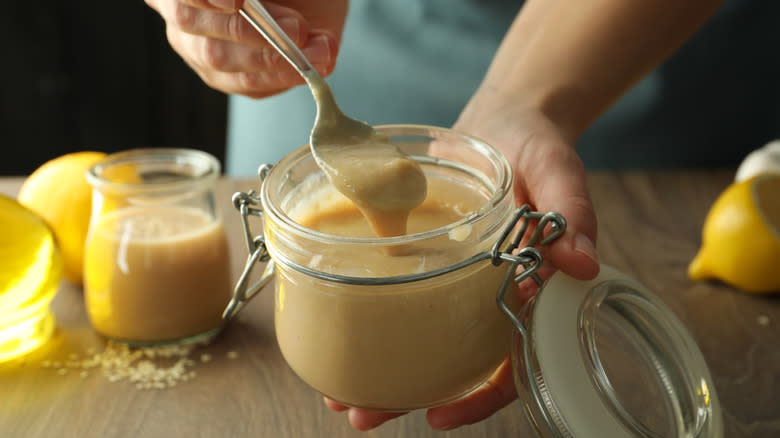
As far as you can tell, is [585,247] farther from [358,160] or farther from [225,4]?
[225,4]

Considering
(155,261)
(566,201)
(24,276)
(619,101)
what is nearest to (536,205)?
(566,201)

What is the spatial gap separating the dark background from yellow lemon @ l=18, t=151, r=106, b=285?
51.0 inches

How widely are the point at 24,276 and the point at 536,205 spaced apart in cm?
56

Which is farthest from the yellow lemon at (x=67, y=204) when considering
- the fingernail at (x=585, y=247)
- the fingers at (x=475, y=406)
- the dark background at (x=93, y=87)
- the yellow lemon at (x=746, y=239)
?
the dark background at (x=93, y=87)

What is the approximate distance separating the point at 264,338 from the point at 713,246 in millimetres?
574

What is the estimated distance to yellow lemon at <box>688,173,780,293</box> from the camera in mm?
924

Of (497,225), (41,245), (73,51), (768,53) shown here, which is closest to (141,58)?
(73,51)

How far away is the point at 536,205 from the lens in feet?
2.42

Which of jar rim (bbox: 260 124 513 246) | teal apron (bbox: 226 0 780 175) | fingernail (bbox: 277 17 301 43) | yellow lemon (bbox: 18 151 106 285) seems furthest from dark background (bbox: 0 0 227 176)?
jar rim (bbox: 260 124 513 246)

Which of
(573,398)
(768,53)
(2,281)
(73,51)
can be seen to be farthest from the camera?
(73,51)

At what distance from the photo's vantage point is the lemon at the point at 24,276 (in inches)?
32.1

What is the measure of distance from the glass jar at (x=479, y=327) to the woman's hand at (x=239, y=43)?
0.16m

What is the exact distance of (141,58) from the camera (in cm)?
222

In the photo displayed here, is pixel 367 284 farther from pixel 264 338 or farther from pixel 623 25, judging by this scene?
pixel 623 25
